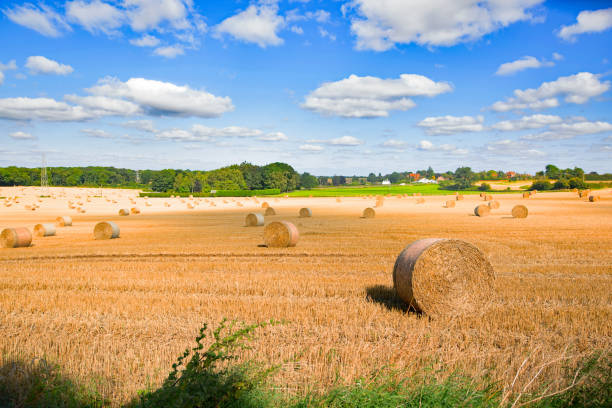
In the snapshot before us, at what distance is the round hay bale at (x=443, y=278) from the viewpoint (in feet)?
28.0

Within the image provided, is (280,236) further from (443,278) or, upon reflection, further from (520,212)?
(520,212)

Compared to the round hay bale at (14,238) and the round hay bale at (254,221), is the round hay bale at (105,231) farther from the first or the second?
the round hay bale at (254,221)

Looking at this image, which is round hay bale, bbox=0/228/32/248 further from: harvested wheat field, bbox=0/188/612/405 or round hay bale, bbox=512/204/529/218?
round hay bale, bbox=512/204/529/218

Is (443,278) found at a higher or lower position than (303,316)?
higher

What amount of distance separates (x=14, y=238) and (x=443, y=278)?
20057 mm

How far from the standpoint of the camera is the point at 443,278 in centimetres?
876

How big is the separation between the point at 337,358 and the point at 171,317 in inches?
Answer: 151

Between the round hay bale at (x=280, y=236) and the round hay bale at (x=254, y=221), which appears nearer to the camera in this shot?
the round hay bale at (x=280, y=236)

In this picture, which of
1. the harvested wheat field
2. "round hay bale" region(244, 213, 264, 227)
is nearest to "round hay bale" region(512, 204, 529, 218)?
the harvested wheat field

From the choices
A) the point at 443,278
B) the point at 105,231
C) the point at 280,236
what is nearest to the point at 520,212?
the point at 280,236

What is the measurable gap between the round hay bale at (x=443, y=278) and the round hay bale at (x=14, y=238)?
18988 millimetres

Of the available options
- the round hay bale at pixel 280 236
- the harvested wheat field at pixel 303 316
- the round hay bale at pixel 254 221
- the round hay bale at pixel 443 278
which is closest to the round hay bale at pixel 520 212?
the harvested wheat field at pixel 303 316

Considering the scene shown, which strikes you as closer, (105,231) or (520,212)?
(105,231)

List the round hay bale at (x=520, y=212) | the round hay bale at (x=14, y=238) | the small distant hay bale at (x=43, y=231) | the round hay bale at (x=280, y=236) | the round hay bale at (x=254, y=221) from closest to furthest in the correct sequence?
the round hay bale at (x=280, y=236) < the round hay bale at (x=14, y=238) < the small distant hay bale at (x=43, y=231) < the round hay bale at (x=254, y=221) < the round hay bale at (x=520, y=212)
